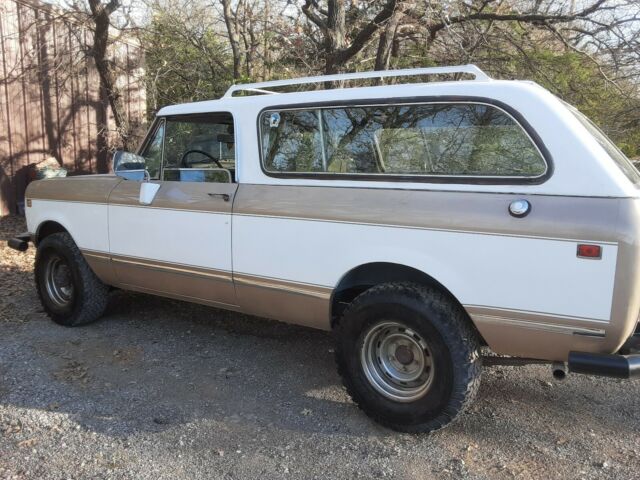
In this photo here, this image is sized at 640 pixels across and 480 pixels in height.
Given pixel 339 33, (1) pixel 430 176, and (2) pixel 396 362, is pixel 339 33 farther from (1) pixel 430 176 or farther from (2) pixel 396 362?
(2) pixel 396 362

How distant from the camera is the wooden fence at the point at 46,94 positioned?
980 centimetres

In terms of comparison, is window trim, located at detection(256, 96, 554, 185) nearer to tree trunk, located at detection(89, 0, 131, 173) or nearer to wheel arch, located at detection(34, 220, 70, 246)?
wheel arch, located at detection(34, 220, 70, 246)

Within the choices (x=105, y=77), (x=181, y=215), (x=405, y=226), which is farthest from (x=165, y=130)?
(x=105, y=77)

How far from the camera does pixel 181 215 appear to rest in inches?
163

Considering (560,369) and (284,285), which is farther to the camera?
(284,285)

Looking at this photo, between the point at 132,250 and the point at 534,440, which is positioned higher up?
the point at 132,250

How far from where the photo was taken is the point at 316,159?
3664 mm

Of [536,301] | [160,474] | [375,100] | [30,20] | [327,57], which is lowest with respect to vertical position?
[160,474]

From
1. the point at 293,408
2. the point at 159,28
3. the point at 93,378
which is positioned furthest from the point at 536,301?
the point at 159,28

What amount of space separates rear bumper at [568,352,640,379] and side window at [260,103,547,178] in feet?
3.09

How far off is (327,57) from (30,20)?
5.79 m

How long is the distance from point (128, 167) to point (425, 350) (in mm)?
2669

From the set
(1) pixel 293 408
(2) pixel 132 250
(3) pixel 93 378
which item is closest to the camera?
(1) pixel 293 408

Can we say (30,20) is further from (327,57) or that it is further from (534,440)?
(534,440)
